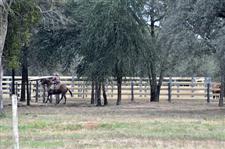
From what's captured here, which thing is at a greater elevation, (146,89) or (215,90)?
(146,89)

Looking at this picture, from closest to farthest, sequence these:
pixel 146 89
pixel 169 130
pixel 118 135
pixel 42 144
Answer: pixel 42 144 < pixel 118 135 < pixel 169 130 < pixel 146 89

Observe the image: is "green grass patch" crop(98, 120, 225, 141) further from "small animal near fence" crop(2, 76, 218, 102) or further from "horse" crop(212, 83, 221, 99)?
"horse" crop(212, 83, 221, 99)

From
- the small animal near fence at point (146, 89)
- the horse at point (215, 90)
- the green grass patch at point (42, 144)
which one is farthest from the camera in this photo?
the horse at point (215, 90)

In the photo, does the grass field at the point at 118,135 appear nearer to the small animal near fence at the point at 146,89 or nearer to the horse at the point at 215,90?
the small animal near fence at the point at 146,89

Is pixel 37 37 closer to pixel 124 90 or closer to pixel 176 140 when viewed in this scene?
pixel 124 90

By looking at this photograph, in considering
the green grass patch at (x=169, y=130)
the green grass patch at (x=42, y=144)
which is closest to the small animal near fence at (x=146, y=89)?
the green grass patch at (x=169, y=130)

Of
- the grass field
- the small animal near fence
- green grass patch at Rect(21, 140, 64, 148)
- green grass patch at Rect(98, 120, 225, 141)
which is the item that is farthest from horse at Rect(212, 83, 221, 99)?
green grass patch at Rect(21, 140, 64, 148)

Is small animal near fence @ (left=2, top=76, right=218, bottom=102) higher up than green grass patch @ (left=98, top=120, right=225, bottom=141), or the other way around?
small animal near fence @ (left=2, top=76, right=218, bottom=102)

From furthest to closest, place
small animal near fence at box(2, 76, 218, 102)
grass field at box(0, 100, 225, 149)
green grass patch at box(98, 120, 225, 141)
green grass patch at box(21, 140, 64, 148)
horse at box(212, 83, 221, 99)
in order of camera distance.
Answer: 1. horse at box(212, 83, 221, 99)
2. small animal near fence at box(2, 76, 218, 102)
3. green grass patch at box(98, 120, 225, 141)
4. grass field at box(0, 100, 225, 149)
5. green grass patch at box(21, 140, 64, 148)

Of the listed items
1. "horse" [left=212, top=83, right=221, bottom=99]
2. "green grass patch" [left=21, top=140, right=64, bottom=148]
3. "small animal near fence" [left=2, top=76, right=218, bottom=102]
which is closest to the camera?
"green grass patch" [left=21, top=140, right=64, bottom=148]

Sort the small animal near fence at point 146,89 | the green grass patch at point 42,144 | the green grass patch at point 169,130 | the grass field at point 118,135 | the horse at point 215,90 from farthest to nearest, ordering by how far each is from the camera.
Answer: the horse at point 215,90 → the small animal near fence at point 146,89 → the green grass patch at point 169,130 → the grass field at point 118,135 → the green grass patch at point 42,144

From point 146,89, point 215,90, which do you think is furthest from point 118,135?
point 215,90

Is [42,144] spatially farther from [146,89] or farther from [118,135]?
[146,89]

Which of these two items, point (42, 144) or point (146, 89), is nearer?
point (42, 144)
